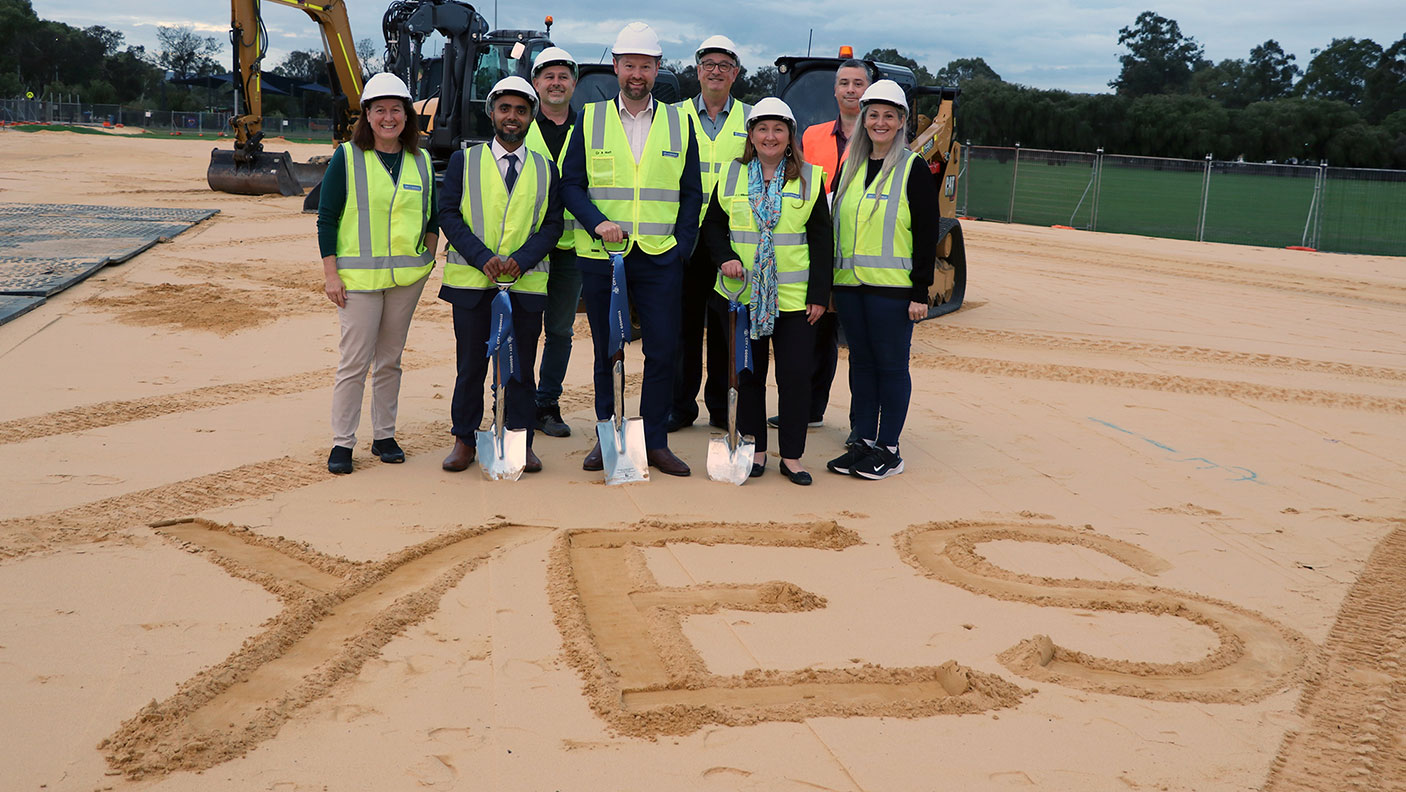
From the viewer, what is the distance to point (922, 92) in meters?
10.3

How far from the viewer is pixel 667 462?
5945 millimetres

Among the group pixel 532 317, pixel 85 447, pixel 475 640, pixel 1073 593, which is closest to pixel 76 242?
pixel 85 447

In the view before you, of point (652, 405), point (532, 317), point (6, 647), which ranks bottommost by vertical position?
point (6, 647)

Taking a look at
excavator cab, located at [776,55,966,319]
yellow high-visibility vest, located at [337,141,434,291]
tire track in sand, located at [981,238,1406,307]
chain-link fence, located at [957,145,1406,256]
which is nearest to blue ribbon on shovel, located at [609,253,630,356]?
yellow high-visibility vest, located at [337,141,434,291]

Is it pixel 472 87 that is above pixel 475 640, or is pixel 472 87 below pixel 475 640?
above

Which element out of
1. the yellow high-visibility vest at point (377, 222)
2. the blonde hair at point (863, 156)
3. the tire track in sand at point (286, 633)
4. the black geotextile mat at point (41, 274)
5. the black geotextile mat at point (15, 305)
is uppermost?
the blonde hair at point (863, 156)

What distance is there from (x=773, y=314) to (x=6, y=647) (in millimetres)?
3599

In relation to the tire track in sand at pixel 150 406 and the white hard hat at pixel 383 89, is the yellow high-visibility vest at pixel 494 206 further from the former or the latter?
the tire track in sand at pixel 150 406

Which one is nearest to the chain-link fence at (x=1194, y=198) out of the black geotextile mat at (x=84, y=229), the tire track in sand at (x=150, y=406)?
the black geotextile mat at (x=84, y=229)

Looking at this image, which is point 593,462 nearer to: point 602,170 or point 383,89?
point 602,170

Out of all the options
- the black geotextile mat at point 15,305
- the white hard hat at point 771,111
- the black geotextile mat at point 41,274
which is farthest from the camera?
the black geotextile mat at point 41,274

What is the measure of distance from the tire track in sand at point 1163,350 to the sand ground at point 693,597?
868 millimetres

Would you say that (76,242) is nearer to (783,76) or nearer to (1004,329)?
(783,76)

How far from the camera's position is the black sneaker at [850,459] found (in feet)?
19.9
